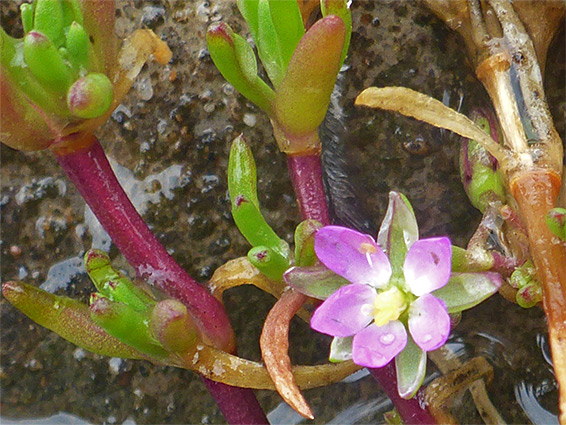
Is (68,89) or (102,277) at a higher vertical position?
(68,89)

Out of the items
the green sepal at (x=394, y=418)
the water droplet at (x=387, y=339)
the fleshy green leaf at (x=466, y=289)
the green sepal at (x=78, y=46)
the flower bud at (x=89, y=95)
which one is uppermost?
the green sepal at (x=78, y=46)

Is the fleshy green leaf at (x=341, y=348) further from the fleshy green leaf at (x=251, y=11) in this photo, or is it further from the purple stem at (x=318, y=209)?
the fleshy green leaf at (x=251, y=11)

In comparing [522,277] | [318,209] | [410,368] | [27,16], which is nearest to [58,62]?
[27,16]

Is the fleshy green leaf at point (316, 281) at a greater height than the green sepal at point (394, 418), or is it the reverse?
the fleshy green leaf at point (316, 281)

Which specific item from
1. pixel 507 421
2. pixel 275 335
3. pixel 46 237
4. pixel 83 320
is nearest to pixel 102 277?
pixel 83 320

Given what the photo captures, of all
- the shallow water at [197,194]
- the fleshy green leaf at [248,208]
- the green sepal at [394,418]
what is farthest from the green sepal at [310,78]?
the green sepal at [394,418]

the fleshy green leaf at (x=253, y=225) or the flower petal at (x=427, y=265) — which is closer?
the flower petal at (x=427, y=265)

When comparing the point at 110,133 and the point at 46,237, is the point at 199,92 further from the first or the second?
the point at 46,237
